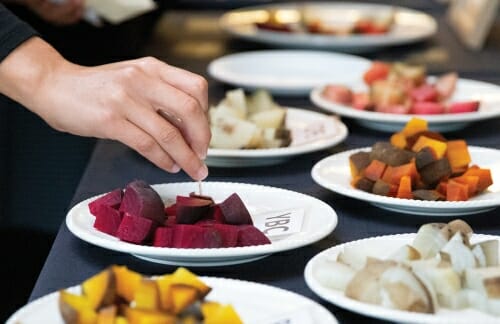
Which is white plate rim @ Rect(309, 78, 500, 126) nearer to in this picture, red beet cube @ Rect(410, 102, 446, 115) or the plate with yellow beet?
red beet cube @ Rect(410, 102, 446, 115)

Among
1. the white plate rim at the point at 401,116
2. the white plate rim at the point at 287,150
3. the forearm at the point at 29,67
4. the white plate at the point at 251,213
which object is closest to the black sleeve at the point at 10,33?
the forearm at the point at 29,67

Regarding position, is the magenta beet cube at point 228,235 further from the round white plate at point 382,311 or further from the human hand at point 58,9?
the human hand at point 58,9

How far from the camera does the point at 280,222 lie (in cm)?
140

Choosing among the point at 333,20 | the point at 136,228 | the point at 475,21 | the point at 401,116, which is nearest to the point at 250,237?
the point at 136,228

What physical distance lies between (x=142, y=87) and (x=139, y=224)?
19 cm

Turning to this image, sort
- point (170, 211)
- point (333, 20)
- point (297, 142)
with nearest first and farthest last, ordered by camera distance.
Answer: point (170, 211), point (297, 142), point (333, 20)

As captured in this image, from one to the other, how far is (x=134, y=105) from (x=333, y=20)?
188cm

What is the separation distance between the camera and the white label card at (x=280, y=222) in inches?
53.6

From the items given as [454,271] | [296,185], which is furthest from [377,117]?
[454,271]

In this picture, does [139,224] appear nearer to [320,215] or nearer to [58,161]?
[320,215]

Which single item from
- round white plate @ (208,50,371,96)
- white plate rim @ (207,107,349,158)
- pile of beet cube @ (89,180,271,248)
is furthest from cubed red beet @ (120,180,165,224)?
round white plate @ (208,50,371,96)

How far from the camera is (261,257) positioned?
1310 millimetres

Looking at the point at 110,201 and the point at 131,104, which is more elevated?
the point at 131,104

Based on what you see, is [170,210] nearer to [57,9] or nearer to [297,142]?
[297,142]
